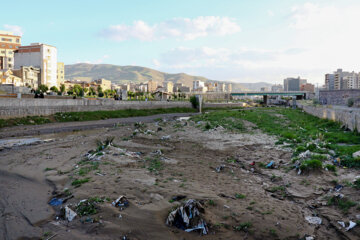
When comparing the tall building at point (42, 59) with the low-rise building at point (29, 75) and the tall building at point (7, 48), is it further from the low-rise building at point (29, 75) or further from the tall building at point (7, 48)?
the tall building at point (7, 48)

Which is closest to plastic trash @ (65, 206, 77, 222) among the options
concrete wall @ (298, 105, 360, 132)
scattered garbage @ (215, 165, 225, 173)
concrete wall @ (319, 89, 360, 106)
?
scattered garbage @ (215, 165, 225, 173)

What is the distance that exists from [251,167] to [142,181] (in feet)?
16.6

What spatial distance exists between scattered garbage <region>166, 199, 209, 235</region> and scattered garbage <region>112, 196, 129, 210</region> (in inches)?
53.0

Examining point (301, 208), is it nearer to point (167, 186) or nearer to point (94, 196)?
point (167, 186)

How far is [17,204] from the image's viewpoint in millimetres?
6969

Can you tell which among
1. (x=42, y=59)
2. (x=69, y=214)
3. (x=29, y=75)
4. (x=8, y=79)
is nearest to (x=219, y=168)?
(x=69, y=214)

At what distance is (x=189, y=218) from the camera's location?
555cm

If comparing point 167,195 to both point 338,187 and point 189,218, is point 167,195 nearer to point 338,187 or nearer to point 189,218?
point 189,218

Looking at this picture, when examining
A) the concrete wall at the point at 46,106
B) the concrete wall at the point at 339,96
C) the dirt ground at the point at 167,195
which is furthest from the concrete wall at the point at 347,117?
the concrete wall at the point at 339,96

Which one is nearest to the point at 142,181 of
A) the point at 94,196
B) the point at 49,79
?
the point at 94,196

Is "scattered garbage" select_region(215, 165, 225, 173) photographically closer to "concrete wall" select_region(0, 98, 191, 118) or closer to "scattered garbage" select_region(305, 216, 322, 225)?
"scattered garbage" select_region(305, 216, 322, 225)

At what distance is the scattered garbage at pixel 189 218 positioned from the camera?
5348mm

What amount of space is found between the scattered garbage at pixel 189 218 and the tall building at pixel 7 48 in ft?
408

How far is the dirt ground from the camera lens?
5.36 meters
